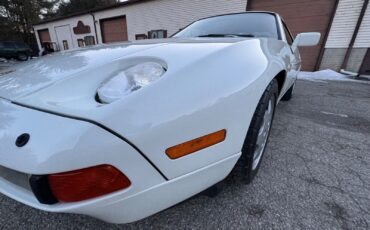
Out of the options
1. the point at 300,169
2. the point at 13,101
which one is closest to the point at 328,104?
the point at 300,169

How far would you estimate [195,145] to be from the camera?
768 mm

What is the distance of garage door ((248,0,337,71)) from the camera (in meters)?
6.99

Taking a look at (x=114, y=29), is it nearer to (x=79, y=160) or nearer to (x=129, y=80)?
(x=129, y=80)

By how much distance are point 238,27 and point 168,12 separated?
34.8 feet

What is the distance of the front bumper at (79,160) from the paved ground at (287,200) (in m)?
0.22

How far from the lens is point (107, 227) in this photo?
3.51ft

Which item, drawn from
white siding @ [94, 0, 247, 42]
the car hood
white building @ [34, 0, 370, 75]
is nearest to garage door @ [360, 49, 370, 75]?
white building @ [34, 0, 370, 75]

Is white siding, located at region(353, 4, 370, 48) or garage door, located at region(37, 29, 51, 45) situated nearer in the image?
white siding, located at region(353, 4, 370, 48)

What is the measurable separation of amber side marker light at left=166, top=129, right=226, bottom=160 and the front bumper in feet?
0.32

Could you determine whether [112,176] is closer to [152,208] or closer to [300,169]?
[152,208]

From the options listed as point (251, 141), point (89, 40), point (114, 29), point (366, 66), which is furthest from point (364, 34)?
point (89, 40)

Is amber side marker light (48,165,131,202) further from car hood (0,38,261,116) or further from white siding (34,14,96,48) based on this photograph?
white siding (34,14,96,48)

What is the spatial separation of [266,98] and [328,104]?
123 inches

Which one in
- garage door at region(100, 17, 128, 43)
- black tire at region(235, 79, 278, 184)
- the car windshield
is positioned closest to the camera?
black tire at region(235, 79, 278, 184)
